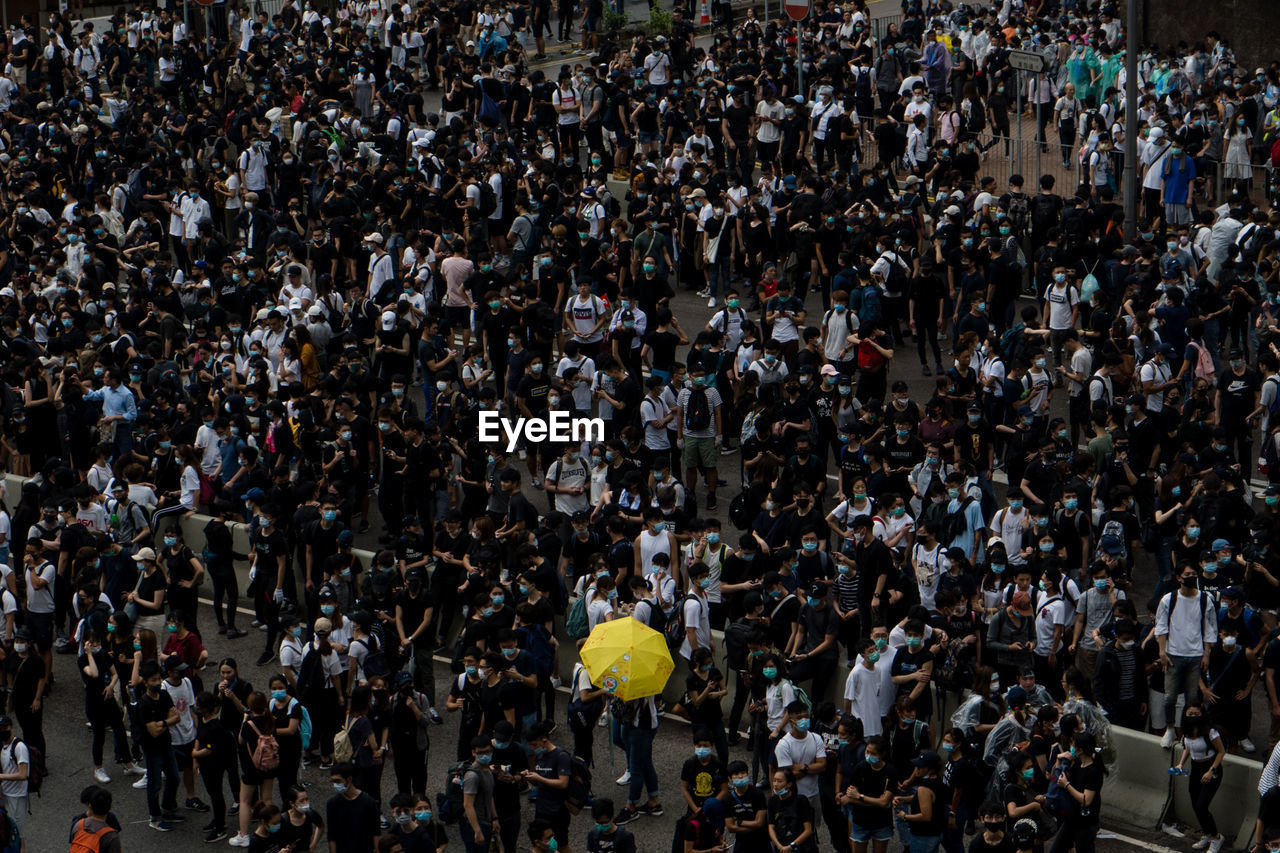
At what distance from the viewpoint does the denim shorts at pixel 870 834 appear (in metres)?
14.6

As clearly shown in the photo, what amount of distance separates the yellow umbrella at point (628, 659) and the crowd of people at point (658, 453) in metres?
0.32

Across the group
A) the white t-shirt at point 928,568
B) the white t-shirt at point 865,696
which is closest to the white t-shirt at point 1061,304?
the white t-shirt at point 928,568

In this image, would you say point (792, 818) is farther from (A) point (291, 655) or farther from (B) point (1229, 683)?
(A) point (291, 655)

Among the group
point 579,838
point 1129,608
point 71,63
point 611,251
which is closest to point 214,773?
point 579,838

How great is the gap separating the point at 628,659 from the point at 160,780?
13.2 feet

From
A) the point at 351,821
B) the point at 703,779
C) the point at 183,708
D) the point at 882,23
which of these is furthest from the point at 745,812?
the point at 882,23

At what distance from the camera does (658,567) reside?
17.3m

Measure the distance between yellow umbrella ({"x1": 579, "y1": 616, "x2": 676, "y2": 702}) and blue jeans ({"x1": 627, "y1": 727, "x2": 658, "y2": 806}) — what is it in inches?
18.1

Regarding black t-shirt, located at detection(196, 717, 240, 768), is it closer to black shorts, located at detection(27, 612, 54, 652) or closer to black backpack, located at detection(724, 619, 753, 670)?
black shorts, located at detection(27, 612, 54, 652)

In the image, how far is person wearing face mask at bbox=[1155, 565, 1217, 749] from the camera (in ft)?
51.8

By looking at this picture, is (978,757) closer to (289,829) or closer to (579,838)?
(579,838)

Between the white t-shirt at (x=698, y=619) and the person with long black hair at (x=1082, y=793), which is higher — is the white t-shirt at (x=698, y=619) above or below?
above

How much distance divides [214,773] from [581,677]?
298 cm

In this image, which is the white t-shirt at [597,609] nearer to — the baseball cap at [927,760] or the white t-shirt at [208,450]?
the baseball cap at [927,760]
